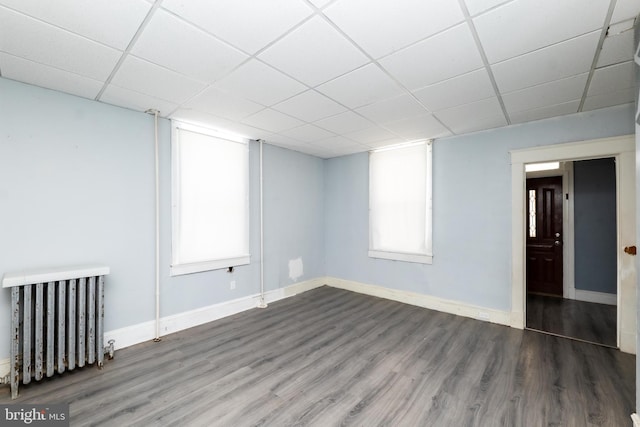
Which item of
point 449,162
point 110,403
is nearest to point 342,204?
point 449,162

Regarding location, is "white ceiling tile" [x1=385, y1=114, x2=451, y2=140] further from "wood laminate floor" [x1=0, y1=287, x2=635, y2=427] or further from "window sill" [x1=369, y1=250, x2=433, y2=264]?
"wood laminate floor" [x1=0, y1=287, x2=635, y2=427]

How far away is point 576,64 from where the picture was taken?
2109 millimetres

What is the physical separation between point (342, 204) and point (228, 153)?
7.74ft

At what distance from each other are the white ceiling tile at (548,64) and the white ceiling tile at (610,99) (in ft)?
2.53

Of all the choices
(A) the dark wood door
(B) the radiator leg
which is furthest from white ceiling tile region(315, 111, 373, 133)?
(A) the dark wood door

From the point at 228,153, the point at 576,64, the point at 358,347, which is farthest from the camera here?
the point at 228,153

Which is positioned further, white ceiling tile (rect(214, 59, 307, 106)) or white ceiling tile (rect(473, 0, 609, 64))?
white ceiling tile (rect(214, 59, 307, 106))

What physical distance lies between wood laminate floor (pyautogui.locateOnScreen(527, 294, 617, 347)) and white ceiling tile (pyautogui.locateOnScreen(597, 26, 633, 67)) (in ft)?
9.50

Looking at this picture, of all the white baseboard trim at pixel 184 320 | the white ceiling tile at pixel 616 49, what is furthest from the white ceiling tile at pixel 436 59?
the white baseboard trim at pixel 184 320

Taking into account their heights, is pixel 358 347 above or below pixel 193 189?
below

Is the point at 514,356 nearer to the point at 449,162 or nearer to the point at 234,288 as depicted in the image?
the point at 449,162

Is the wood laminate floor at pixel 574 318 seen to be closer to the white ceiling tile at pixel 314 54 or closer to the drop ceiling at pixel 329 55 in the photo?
the drop ceiling at pixel 329 55

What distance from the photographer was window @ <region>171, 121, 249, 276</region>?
3389 mm

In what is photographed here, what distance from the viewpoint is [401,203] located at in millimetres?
4523
